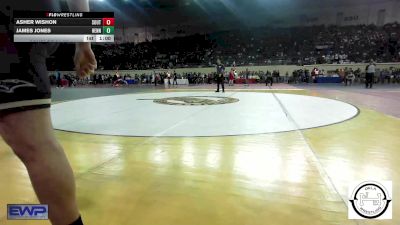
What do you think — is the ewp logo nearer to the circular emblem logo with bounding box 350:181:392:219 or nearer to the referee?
the referee

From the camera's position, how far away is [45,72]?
1197 mm

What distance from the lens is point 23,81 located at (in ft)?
3.62

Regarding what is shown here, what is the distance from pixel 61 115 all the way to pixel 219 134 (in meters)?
3.82

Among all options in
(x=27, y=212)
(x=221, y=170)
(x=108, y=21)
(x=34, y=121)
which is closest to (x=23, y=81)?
(x=34, y=121)

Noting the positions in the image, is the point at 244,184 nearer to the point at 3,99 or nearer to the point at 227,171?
the point at 227,171

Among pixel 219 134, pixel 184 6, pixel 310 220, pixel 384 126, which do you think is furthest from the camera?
pixel 184 6

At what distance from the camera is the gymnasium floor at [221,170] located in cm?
198

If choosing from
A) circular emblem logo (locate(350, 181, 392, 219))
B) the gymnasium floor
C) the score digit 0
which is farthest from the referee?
circular emblem logo (locate(350, 181, 392, 219))

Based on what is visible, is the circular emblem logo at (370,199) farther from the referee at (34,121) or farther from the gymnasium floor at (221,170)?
the referee at (34,121)

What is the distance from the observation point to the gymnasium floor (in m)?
1.98

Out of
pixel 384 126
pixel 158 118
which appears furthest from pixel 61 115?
pixel 384 126
